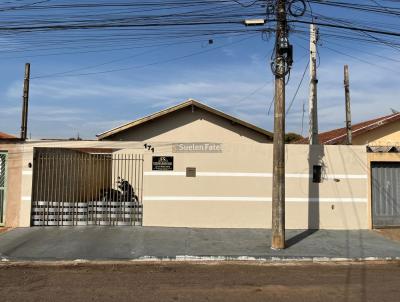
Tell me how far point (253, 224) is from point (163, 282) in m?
6.29

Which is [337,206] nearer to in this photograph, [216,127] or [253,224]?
[253,224]

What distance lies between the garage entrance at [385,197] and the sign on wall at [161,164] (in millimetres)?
6414

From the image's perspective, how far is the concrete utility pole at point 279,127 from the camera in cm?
1109

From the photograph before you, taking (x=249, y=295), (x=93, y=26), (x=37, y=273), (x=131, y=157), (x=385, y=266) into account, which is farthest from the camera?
(x=131, y=157)

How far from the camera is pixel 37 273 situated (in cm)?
893

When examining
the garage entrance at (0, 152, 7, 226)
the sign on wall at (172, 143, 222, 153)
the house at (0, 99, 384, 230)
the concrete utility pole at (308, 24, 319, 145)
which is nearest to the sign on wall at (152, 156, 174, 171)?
the house at (0, 99, 384, 230)

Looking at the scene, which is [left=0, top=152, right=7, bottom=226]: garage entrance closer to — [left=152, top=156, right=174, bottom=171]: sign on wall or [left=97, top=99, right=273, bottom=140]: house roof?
[left=152, top=156, right=174, bottom=171]: sign on wall

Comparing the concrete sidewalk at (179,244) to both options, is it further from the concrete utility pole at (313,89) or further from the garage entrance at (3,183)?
the concrete utility pole at (313,89)

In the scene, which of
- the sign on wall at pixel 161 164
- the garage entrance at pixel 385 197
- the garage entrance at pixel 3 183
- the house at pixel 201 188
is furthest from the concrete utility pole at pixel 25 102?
the garage entrance at pixel 385 197

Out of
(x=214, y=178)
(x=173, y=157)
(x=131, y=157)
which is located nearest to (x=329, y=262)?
(x=214, y=178)

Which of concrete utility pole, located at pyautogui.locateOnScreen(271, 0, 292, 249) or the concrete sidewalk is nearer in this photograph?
the concrete sidewalk

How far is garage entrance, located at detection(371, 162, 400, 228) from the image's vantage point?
→ 47.9 feet

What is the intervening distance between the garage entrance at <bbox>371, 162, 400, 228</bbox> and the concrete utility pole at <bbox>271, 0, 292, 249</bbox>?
4870mm

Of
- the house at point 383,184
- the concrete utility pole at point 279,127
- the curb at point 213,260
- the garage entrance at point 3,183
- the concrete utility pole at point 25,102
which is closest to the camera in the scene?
the curb at point 213,260
